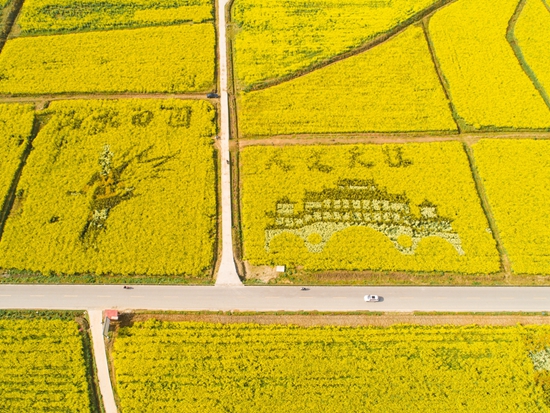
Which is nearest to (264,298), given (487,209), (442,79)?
(487,209)

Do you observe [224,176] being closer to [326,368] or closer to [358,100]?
[358,100]

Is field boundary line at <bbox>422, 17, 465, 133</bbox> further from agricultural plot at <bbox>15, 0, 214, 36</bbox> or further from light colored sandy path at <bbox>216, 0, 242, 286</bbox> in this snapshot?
agricultural plot at <bbox>15, 0, 214, 36</bbox>

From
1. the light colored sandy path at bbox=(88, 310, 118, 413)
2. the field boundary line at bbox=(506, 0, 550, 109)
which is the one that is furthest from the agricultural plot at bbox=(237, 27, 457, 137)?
the light colored sandy path at bbox=(88, 310, 118, 413)

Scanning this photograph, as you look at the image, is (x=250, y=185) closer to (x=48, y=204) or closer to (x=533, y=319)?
(x=48, y=204)

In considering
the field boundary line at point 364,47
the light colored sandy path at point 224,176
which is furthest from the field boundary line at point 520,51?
the light colored sandy path at point 224,176

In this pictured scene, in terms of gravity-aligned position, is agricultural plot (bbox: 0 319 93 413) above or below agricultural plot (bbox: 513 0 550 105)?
below

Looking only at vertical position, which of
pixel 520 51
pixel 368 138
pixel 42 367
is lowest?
pixel 42 367
